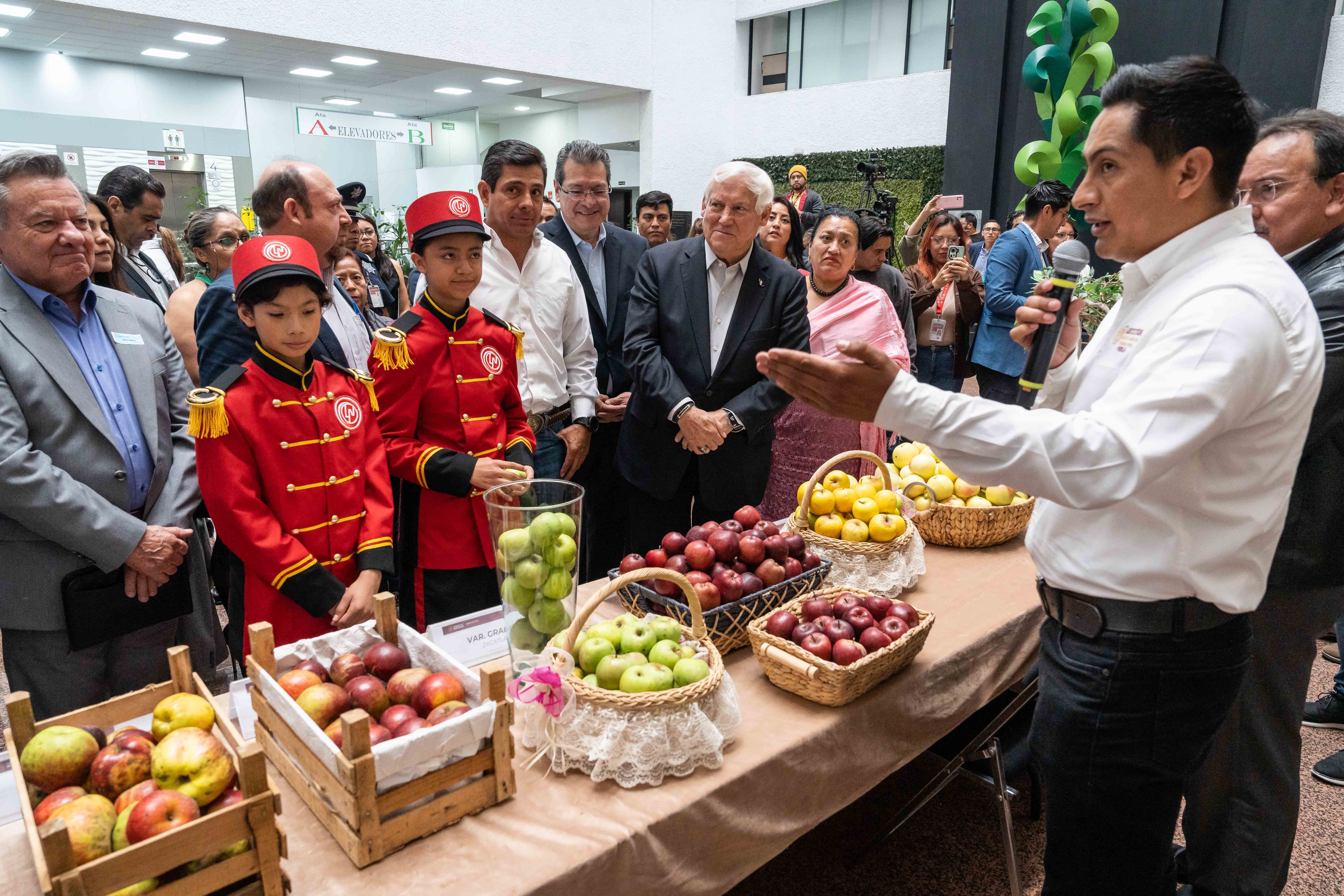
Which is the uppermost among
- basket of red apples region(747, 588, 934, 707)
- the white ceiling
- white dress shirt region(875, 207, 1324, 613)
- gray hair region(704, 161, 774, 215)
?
the white ceiling

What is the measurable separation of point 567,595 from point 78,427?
4.28ft

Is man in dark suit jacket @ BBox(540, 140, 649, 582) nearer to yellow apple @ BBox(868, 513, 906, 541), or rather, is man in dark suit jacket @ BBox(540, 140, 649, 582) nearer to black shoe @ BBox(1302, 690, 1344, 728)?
yellow apple @ BBox(868, 513, 906, 541)

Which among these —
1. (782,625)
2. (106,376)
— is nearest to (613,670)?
(782,625)

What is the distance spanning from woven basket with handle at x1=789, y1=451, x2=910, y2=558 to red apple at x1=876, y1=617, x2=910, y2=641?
31 cm

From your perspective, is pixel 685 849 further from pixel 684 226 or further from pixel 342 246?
pixel 684 226

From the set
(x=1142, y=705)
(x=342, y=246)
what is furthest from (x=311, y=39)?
(x=1142, y=705)

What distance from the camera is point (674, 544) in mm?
1783

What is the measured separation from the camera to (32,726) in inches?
44.3

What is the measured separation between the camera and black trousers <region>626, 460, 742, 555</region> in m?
2.79

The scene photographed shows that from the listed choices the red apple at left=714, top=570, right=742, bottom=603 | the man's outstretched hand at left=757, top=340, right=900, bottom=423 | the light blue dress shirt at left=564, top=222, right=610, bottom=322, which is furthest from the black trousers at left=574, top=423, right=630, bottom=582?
the man's outstretched hand at left=757, top=340, right=900, bottom=423

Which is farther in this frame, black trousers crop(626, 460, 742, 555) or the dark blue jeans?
the dark blue jeans

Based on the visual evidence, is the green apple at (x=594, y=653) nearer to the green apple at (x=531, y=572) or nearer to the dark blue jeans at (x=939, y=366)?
the green apple at (x=531, y=572)

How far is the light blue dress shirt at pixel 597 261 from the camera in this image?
3258 mm

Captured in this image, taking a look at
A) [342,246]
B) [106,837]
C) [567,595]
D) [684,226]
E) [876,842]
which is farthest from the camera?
Answer: [684,226]
